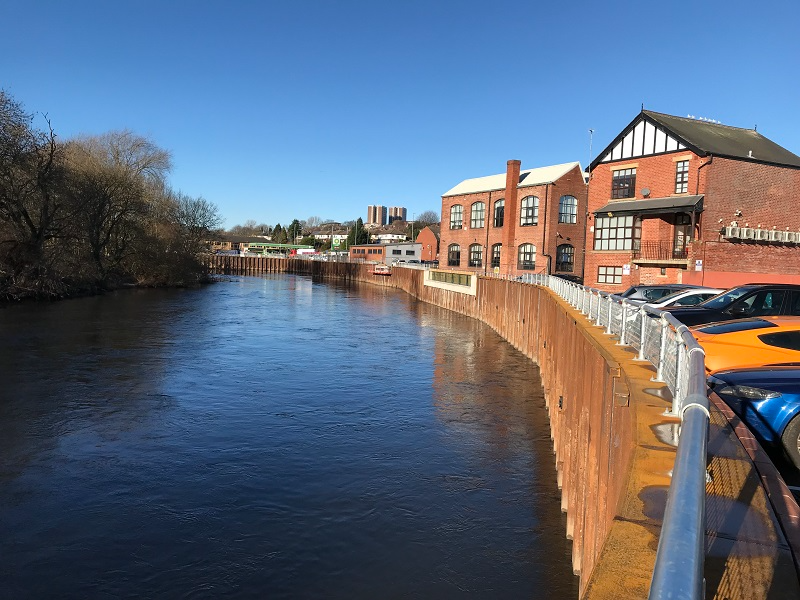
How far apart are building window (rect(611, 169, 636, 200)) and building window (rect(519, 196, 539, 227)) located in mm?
11537

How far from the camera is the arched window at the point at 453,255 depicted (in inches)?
2485

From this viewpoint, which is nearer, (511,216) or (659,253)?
(659,253)

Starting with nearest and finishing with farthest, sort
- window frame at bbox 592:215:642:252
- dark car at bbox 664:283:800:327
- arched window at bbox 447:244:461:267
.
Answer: dark car at bbox 664:283:800:327 < window frame at bbox 592:215:642:252 < arched window at bbox 447:244:461:267

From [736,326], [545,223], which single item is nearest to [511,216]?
[545,223]

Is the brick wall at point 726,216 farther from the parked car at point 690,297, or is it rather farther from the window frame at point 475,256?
the window frame at point 475,256

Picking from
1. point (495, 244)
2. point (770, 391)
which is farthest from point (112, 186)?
point (770, 391)

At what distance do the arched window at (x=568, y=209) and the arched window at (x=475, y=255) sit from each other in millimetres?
9982

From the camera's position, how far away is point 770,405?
7098 millimetres

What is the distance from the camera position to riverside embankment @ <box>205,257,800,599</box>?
2.87 m

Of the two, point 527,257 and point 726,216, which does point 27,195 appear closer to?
point 527,257

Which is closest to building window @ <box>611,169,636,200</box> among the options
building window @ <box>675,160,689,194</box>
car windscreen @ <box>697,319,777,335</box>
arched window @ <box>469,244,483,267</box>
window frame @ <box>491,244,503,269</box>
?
building window @ <box>675,160,689,194</box>

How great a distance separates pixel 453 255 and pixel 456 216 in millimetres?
4057

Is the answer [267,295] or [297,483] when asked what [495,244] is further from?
[297,483]

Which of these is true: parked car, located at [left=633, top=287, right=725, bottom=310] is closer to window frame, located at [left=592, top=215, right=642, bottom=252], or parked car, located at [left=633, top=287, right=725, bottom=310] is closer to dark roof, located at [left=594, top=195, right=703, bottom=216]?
dark roof, located at [left=594, top=195, right=703, bottom=216]
